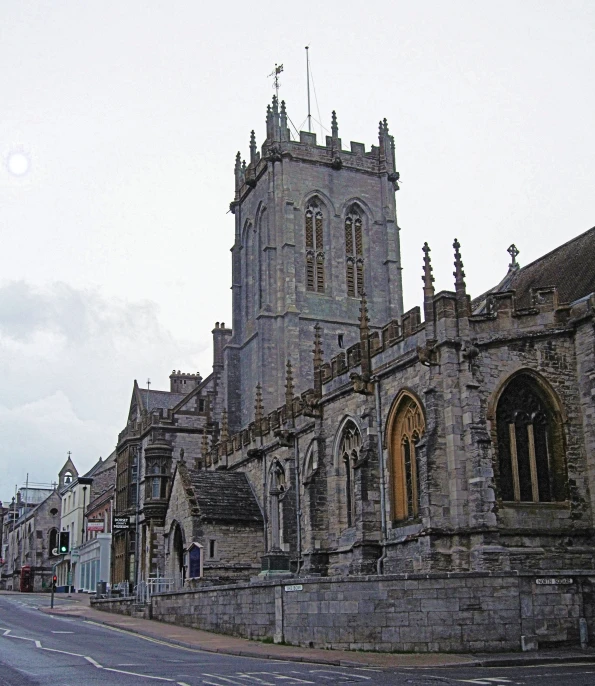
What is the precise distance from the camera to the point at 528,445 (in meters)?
24.0

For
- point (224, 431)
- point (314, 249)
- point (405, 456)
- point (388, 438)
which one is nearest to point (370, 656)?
point (405, 456)

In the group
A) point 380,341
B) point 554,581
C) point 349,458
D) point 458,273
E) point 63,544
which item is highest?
point 458,273

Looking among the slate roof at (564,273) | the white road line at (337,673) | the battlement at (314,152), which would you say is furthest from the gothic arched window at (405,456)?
the battlement at (314,152)

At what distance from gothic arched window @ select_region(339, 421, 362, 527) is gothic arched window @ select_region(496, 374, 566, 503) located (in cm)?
627

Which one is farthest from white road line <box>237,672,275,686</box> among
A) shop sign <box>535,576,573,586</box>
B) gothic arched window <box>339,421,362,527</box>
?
gothic arched window <box>339,421,362,527</box>

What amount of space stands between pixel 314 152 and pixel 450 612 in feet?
126

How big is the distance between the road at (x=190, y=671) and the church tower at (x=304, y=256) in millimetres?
28047

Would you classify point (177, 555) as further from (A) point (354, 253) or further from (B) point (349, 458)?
Answer: (A) point (354, 253)

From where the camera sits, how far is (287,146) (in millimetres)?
52594

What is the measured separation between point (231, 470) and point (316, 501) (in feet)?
42.9

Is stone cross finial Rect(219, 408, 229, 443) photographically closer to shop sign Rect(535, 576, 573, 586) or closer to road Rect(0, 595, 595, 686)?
road Rect(0, 595, 595, 686)

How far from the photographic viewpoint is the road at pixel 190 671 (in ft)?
46.5

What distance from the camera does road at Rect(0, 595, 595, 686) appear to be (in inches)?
559

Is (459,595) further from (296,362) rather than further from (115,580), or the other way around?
(115,580)
